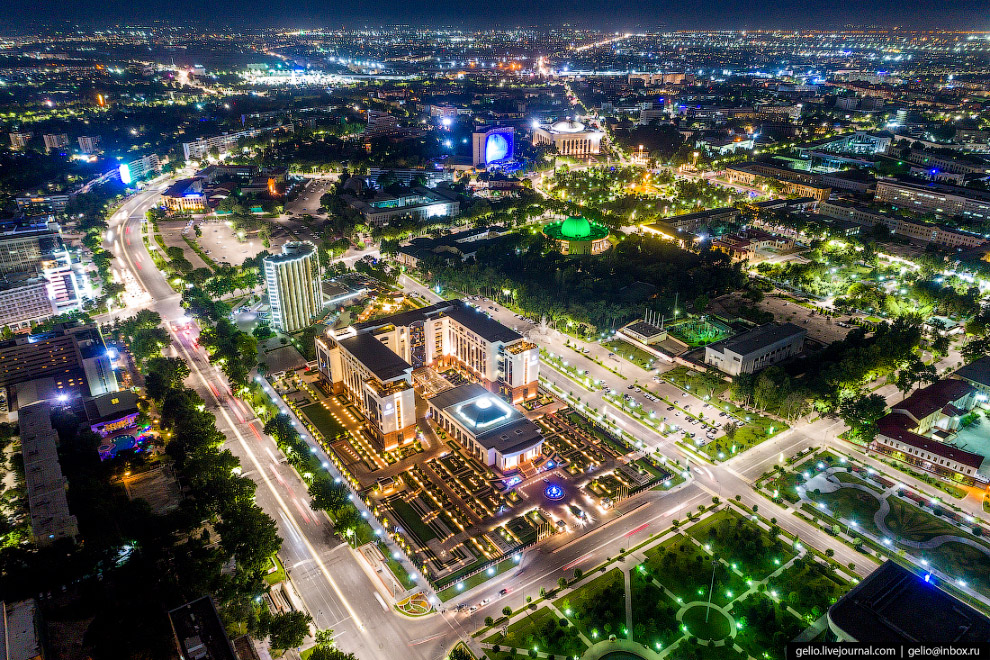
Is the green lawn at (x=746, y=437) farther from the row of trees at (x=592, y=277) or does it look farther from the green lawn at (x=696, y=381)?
the row of trees at (x=592, y=277)

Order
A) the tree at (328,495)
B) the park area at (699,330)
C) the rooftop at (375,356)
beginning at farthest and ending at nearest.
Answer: the park area at (699,330) → the rooftop at (375,356) → the tree at (328,495)

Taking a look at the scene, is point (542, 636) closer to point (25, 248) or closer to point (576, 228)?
point (576, 228)

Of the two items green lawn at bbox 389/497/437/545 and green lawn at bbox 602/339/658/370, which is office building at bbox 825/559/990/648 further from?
green lawn at bbox 602/339/658/370

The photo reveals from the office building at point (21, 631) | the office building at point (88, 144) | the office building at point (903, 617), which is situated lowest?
the office building at point (21, 631)

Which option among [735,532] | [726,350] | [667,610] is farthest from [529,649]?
[726,350]

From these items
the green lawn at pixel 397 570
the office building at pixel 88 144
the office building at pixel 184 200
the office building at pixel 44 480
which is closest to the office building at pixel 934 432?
the green lawn at pixel 397 570

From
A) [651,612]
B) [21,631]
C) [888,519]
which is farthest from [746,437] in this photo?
[21,631]
